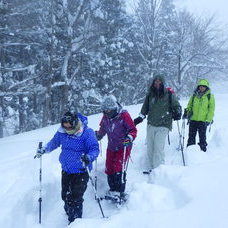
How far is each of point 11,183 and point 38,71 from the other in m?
14.1

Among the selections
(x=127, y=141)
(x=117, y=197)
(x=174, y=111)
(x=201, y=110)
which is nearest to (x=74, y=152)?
(x=127, y=141)

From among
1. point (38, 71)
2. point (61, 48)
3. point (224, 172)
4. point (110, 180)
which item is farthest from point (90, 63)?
point (224, 172)

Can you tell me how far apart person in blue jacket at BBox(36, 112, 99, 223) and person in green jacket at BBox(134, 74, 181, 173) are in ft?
6.72

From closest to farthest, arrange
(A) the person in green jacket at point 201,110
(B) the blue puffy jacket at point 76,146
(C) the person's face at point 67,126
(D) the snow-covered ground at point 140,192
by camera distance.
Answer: (D) the snow-covered ground at point 140,192, (C) the person's face at point 67,126, (B) the blue puffy jacket at point 76,146, (A) the person in green jacket at point 201,110

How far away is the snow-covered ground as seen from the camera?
11.9ft

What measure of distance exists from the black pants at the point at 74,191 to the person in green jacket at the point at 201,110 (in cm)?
358

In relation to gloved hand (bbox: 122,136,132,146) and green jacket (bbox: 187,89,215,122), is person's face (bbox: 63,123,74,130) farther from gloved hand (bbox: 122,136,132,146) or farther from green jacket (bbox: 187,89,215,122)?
green jacket (bbox: 187,89,215,122)

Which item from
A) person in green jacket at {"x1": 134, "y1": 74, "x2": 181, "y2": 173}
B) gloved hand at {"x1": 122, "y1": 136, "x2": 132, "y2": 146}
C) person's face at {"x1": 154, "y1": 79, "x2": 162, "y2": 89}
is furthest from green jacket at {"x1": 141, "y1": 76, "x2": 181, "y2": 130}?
gloved hand at {"x1": 122, "y1": 136, "x2": 132, "y2": 146}

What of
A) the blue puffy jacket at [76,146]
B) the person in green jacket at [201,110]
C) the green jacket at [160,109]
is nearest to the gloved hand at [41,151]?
the blue puffy jacket at [76,146]

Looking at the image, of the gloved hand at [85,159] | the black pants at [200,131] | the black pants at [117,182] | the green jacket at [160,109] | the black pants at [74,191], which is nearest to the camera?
the gloved hand at [85,159]

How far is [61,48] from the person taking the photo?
20031mm

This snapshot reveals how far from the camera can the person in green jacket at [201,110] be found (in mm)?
7504

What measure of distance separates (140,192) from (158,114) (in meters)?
2.36

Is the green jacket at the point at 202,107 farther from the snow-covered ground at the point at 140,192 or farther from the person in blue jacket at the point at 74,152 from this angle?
the person in blue jacket at the point at 74,152
